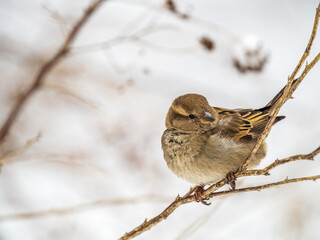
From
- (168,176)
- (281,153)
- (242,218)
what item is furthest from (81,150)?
(281,153)

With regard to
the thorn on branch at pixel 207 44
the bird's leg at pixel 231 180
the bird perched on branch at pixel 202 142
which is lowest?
the bird's leg at pixel 231 180

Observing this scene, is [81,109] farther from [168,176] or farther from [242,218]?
[242,218]

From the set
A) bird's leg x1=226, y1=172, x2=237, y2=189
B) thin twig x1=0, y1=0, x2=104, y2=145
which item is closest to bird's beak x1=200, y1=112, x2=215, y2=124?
bird's leg x1=226, y1=172, x2=237, y2=189

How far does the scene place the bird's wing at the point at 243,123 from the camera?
3.00m

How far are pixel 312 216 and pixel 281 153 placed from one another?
0.89m

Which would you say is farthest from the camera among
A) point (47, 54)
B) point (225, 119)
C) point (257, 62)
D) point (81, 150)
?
point (81, 150)

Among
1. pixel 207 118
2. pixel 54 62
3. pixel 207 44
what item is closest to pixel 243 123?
pixel 207 118

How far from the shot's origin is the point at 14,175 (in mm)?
4547

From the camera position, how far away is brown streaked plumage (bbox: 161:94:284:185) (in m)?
2.79

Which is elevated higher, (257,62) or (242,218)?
(257,62)

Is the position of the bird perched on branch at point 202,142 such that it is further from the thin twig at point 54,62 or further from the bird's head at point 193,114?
the thin twig at point 54,62

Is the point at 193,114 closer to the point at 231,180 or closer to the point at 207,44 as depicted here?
the point at 231,180

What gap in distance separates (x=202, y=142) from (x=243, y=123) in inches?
18.7

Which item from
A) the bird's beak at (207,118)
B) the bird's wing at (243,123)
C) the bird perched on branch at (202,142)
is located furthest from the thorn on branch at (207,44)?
the bird's beak at (207,118)
